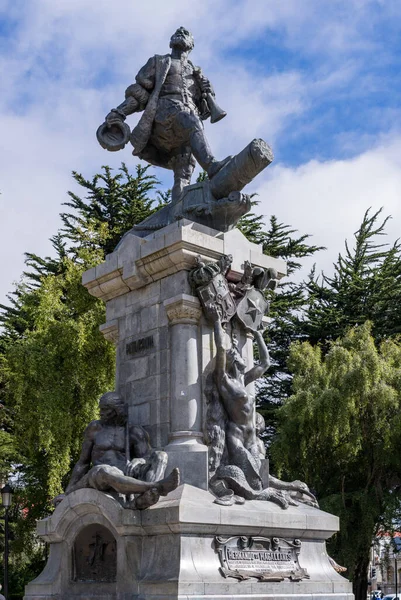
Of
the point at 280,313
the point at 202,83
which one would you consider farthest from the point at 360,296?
the point at 202,83

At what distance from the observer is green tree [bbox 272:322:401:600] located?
73.7ft

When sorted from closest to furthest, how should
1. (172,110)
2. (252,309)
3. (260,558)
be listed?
(260,558) < (252,309) < (172,110)

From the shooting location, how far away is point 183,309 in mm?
9359

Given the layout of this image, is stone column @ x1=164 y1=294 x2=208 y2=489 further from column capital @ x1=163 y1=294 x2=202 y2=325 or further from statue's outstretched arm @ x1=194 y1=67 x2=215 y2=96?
statue's outstretched arm @ x1=194 y1=67 x2=215 y2=96

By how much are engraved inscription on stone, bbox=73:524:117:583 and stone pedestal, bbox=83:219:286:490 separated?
1001 millimetres

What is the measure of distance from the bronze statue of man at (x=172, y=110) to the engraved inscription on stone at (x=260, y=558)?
14.8ft

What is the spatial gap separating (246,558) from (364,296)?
2435 cm

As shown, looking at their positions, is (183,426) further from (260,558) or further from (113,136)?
(113,136)

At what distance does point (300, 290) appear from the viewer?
32.2 m

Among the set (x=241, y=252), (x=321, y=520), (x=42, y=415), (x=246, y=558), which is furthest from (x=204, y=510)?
(x=42, y=415)

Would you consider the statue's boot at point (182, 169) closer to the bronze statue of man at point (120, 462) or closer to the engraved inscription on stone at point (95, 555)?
the bronze statue of man at point (120, 462)

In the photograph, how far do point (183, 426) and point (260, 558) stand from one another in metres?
1.61

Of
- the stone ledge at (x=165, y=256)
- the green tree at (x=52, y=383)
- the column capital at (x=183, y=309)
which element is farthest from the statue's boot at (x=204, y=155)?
the green tree at (x=52, y=383)

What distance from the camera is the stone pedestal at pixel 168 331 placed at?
912 centimetres
